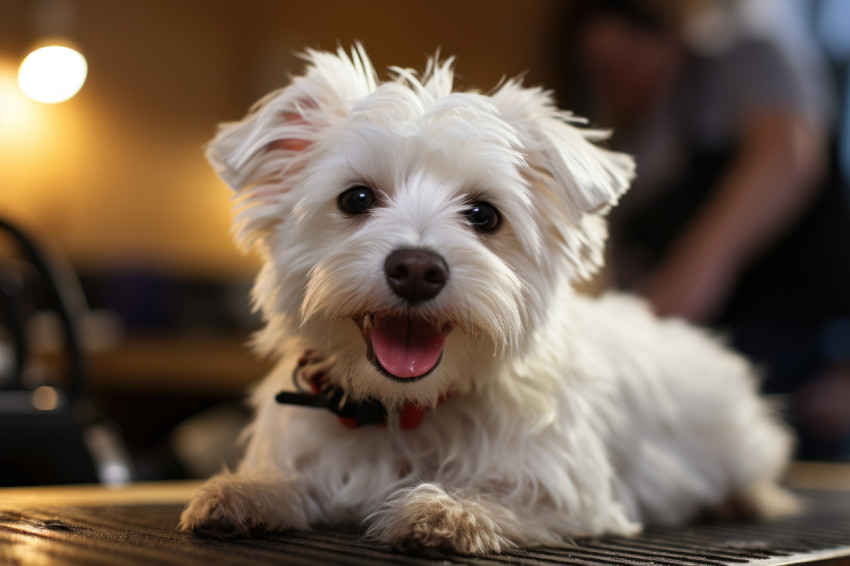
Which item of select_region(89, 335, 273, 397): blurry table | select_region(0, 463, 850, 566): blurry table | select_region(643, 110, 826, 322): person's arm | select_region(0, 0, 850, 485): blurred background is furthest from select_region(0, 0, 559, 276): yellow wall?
select_region(0, 463, 850, 566): blurry table

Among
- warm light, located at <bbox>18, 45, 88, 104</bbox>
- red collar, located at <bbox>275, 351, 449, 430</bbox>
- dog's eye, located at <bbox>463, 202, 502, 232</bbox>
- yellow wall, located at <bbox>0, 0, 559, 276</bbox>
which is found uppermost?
yellow wall, located at <bbox>0, 0, 559, 276</bbox>

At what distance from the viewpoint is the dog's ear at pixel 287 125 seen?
4.29ft

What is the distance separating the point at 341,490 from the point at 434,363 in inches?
10.4

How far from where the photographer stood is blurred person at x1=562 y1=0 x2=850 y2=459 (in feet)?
8.64

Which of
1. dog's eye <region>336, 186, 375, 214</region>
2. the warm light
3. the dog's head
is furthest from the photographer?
the warm light

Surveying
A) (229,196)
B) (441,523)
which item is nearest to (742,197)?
(441,523)

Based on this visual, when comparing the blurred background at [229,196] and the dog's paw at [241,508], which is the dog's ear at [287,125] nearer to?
the dog's paw at [241,508]

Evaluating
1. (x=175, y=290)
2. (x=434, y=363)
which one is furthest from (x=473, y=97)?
(x=175, y=290)

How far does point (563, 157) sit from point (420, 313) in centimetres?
35

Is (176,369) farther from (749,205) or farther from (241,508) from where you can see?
(241,508)

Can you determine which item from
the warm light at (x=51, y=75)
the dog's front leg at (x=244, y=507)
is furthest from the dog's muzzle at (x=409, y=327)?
→ the warm light at (x=51, y=75)

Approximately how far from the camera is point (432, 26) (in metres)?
6.51

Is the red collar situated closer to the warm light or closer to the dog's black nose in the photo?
the dog's black nose

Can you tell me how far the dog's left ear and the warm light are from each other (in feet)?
11.5
